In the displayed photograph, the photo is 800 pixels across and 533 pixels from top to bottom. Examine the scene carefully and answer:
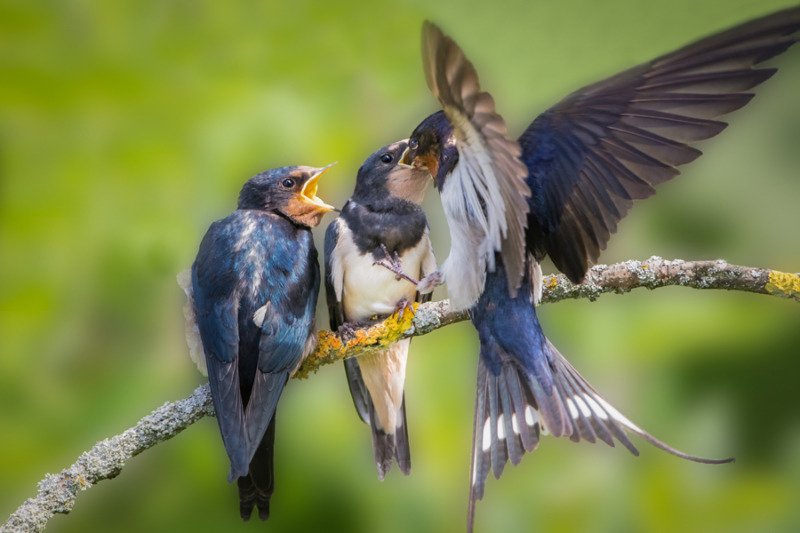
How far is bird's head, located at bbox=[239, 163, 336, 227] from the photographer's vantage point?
170 centimetres

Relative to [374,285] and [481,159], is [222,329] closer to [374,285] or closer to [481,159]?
[374,285]

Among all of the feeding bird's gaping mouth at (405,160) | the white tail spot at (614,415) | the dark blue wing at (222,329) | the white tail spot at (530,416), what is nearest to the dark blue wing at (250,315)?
the dark blue wing at (222,329)

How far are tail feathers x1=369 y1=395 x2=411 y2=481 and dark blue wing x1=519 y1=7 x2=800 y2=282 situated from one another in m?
0.74

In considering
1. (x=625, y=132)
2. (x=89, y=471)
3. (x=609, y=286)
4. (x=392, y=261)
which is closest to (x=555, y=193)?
(x=625, y=132)

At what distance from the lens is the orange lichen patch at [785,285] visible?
1329 millimetres

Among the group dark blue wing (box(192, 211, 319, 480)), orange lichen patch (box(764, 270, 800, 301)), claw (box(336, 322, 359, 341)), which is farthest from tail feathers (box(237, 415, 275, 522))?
orange lichen patch (box(764, 270, 800, 301))

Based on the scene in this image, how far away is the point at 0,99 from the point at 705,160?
1.99 meters

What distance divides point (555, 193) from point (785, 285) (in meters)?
0.42

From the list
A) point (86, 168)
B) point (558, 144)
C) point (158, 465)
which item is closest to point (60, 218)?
point (86, 168)

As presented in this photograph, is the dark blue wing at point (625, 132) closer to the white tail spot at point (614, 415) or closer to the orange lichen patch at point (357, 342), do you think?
the white tail spot at point (614, 415)

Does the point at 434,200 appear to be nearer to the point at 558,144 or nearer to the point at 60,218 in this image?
the point at 558,144

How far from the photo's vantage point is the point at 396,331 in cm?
157

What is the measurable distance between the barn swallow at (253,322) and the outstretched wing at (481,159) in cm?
39

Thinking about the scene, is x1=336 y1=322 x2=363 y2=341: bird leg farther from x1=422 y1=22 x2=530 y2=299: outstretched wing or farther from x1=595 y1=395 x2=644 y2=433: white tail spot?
x1=595 y1=395 x2=644 y2=433: white tail spot
